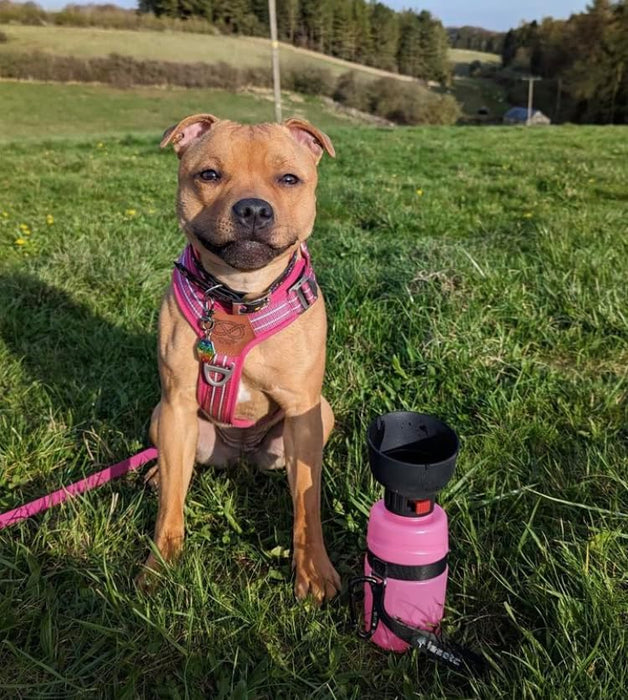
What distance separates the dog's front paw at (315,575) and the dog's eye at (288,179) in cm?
141

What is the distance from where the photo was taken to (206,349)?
2.25 meters

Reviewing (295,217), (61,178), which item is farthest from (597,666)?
(61,178)

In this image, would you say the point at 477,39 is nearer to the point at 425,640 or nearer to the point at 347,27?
the point at 347,27

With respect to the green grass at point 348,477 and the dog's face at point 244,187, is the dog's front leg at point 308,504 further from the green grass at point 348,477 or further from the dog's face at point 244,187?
the dog's face at point 244,187

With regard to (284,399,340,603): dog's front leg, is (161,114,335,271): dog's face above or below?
above

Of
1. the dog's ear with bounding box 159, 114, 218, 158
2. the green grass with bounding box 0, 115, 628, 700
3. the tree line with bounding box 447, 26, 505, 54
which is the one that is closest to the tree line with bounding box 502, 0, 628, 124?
the tree line with bounding box 447, 26, 505, 54

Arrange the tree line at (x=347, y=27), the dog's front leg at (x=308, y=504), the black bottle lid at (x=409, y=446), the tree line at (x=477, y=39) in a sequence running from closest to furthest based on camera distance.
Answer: the black bottle lid at (x=409, y=446) → the dog's front leg at (x=308, y=504) → the tree line at (x=347, y=27) → the tree line at (x=477, y=39)

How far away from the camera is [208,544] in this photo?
7.84ft

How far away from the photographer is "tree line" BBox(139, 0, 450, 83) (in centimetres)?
4619

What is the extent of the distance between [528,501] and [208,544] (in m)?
1.30

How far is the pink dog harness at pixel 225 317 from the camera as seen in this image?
7.46 ft

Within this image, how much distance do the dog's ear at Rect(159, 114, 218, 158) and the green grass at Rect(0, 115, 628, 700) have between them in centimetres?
141

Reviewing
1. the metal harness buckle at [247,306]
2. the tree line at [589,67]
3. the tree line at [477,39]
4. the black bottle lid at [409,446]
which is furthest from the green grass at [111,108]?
the tree line at [477,39]

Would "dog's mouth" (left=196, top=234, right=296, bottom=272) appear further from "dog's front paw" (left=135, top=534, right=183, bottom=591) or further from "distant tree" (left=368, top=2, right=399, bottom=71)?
"distant tree" (left=368, top=2, right=399, bottom=71)
